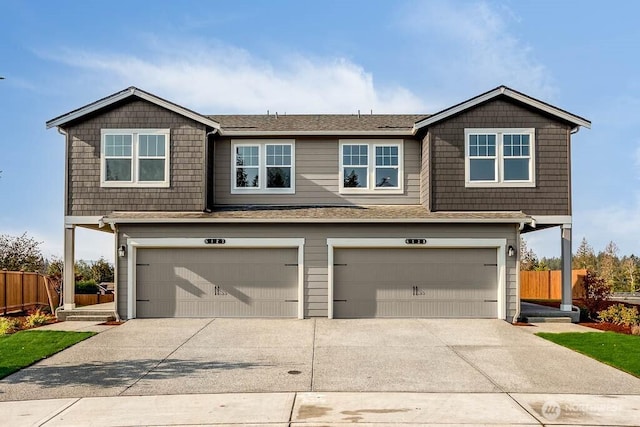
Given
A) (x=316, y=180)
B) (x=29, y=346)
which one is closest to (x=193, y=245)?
(x=316, y=180)

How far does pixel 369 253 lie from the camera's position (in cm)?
1669

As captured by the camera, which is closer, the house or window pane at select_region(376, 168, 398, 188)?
the house

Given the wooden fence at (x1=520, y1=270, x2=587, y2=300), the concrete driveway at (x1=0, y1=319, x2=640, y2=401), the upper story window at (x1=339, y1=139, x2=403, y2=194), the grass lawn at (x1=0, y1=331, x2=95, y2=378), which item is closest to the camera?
the concrete driveway at (x1=0, y1=319, x2=640, y2=401)

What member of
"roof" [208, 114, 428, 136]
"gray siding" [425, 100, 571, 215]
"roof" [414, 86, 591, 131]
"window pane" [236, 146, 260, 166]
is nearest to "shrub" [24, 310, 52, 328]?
"window pane" [236, 146, 260, 166]

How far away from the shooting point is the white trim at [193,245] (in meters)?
16.5

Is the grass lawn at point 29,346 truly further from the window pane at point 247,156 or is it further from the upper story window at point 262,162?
the window pane at point 247,156

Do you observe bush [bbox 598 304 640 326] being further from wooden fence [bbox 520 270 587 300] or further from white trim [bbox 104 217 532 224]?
wooden fence [bbox 520 270 587 300]

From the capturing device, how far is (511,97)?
17.4m

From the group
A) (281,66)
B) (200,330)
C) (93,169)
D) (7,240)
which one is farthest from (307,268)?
(7,240)

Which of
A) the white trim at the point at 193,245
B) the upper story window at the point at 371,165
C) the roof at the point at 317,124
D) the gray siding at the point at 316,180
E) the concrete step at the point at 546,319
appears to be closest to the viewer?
the white trim at the point at 193,245

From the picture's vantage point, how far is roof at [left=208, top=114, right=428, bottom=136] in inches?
714

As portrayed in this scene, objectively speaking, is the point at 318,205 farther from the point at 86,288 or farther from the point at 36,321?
the point at 86,288

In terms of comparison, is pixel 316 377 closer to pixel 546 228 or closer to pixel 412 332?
pixel 412 332

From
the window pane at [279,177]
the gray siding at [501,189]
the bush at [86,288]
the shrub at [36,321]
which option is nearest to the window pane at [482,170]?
the gray siding at [501,189]
